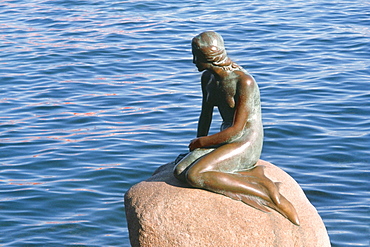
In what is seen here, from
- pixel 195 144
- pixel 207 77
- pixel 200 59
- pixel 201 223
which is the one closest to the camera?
pixel 201 223

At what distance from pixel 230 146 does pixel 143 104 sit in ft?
18.6

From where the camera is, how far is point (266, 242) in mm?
5453

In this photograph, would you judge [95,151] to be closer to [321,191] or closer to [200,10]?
[321,191]

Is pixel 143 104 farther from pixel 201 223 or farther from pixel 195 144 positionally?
pixel 201 223

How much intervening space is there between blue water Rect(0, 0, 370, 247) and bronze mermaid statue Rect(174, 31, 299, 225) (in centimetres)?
196

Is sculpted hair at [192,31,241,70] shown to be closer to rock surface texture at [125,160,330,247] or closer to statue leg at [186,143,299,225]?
statue leg at [186,143,299,225]

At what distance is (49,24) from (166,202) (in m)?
11.9

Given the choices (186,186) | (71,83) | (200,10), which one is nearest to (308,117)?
(71,83)

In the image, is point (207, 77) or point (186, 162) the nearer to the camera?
point (186, 162)

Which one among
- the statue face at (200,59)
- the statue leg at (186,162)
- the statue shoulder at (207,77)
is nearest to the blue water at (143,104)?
the statue leg at (186,162)

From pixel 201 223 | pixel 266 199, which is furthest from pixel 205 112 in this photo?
pixel 201 223

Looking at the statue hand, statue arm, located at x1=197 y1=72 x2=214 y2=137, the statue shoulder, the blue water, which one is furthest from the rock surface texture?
the blue water

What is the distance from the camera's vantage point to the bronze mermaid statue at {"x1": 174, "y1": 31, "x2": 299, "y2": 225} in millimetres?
5582

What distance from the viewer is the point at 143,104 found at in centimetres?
1124
